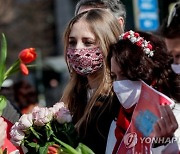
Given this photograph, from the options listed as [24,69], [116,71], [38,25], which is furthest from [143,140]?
[38,25]

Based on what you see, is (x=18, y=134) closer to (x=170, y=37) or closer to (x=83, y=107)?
(x=83, y=107)

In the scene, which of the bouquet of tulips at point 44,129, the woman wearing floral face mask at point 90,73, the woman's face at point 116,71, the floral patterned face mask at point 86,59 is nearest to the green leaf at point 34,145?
the bouquet of tulips at point 44,129

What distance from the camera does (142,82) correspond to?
144 inches

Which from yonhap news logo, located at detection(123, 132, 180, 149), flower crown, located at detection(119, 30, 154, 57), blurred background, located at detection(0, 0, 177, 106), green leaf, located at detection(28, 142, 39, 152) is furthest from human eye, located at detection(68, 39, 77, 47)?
blurred background, located at detection(0, 0, 177, 106)

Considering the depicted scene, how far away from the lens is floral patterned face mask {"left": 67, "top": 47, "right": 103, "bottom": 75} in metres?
4.33

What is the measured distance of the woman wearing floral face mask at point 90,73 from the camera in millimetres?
4133

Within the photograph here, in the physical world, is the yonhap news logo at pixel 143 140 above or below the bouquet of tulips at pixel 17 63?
below

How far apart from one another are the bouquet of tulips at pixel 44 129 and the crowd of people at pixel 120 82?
0.30 ft

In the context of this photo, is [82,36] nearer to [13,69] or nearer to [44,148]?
[13,69]

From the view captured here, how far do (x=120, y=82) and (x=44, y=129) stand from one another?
472mm

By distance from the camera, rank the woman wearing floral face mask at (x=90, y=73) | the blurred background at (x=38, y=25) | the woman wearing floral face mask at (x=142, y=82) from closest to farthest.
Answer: the woman wearing floral face mask at (x=142, y=82)
the woman wearing floral face mask at (x=90, y=73)
the blurred background at (x=38, y=25)

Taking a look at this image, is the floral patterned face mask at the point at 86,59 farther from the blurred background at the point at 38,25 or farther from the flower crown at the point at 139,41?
the blurred background at the point at 38,25

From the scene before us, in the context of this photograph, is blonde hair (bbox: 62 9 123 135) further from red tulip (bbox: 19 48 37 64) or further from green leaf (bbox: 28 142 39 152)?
red tulip (bbox: 19 48 37 64)

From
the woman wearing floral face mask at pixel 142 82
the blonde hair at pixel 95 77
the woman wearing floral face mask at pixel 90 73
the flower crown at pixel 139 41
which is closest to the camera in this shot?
the woman wearing floral face mask at pixel 142 82
